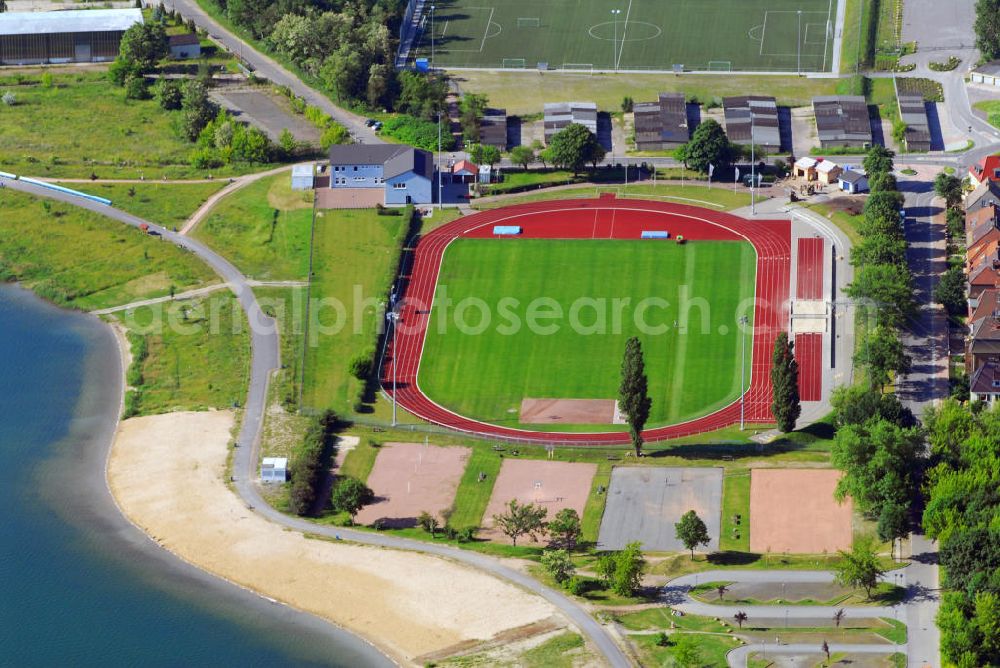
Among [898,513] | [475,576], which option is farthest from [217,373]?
[898,513]

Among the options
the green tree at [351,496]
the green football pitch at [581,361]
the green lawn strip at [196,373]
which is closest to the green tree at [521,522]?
the green tree at [351,496]

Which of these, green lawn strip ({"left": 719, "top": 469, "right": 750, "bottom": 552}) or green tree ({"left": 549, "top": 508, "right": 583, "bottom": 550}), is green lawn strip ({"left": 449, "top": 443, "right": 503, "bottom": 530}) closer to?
green tree ({"left": 549, "top": 508, "right": 583, "bottom": 550})

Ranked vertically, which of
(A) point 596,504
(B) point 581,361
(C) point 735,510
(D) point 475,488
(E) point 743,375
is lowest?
(D) point 475,488

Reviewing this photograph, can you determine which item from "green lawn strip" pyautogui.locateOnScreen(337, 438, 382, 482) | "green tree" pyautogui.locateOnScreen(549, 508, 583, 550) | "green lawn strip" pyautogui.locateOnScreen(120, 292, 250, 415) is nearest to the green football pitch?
"green lawn strip" pyautogui.locateOnScreen(337, 438, 382, 482)

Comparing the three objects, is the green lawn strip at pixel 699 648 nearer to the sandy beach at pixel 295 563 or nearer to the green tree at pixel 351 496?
the sandy beach at pixel 295 563

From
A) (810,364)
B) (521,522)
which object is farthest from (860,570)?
(810,364)

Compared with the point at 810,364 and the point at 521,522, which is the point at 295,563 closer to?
the point at 521,522

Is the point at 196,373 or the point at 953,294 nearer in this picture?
the point at 196,373
